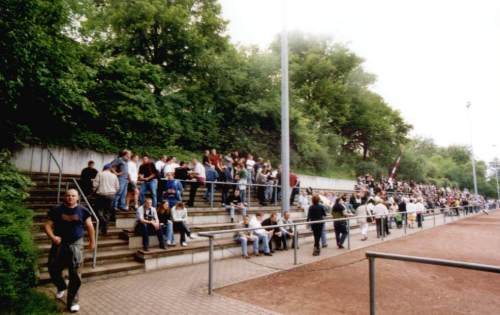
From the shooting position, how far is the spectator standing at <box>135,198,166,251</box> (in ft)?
28.0

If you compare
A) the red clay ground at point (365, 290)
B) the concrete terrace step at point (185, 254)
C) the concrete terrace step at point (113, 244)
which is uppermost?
the concrete terrace step at point (113, 244)

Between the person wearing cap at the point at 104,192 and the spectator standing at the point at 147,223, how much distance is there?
35.3 inches

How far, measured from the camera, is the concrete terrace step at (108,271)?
696 cm

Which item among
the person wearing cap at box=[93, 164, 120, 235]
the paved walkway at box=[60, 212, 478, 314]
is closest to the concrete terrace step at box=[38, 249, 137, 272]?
the paved walkway at box=[60, 212, 478, 314]

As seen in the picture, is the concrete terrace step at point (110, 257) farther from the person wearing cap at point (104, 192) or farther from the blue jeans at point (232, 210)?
the blue jeans at point (232, 210)

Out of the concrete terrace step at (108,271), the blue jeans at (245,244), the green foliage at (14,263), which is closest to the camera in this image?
the green foliage at (14,263)

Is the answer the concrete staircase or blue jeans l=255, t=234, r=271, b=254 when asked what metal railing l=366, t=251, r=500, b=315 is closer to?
the concrete staircase

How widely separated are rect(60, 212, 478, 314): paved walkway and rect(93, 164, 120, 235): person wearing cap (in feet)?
6.77

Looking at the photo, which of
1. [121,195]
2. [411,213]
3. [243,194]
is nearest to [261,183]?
[243,194]

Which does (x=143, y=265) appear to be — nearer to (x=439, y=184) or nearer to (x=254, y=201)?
(x=254, y=201)

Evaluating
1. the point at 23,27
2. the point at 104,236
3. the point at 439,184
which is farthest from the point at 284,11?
the point at 439,184

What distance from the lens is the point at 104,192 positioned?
28.7 ft

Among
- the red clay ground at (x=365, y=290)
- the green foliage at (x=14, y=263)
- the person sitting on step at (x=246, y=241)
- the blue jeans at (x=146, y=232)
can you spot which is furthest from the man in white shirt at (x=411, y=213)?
the green foliage at (x=14, y=263)

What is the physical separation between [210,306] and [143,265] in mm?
3158
